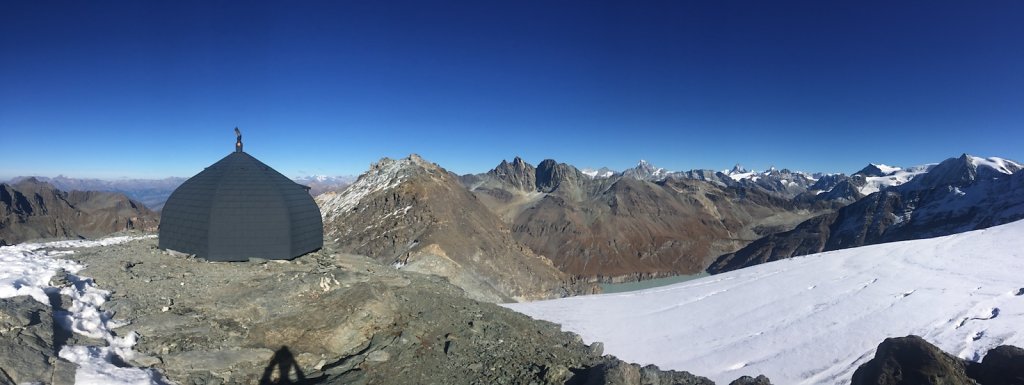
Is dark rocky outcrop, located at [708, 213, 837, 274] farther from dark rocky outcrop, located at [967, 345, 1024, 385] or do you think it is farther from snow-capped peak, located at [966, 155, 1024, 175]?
snow-capped peak, located at [966, 155, 1024, 175]

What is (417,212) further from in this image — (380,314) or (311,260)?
(380,314)

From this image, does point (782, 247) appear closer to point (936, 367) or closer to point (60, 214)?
point (936, 367)

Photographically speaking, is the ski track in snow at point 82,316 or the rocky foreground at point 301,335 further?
the rocky foreground at point 301,335

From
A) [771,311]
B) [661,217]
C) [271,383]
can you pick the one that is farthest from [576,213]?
[271,383]

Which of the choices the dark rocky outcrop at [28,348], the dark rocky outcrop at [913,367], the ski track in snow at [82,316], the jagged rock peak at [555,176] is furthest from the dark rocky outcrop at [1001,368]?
the jagged rock peak at [555,176]

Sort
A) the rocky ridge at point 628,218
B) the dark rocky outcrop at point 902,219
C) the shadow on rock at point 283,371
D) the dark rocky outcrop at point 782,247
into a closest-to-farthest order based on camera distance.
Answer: the shadow on rock at point 283,371
the dark rocky outcrop at point 902,219
the dark rocky outcrop at point 782,247
the rocky ridge at point 628,218

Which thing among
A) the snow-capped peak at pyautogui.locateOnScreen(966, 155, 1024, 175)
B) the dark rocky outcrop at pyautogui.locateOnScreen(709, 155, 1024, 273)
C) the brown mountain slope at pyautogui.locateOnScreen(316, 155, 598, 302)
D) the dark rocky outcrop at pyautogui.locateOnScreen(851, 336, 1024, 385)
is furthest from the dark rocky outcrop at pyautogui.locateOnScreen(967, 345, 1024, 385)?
the snow-capped peak at pyautogui.locateOnScreen(966, 155, 1024, 175)

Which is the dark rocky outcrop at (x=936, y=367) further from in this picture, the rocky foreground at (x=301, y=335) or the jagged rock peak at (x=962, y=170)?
the jagged rock peak at (x=962, y=170)
